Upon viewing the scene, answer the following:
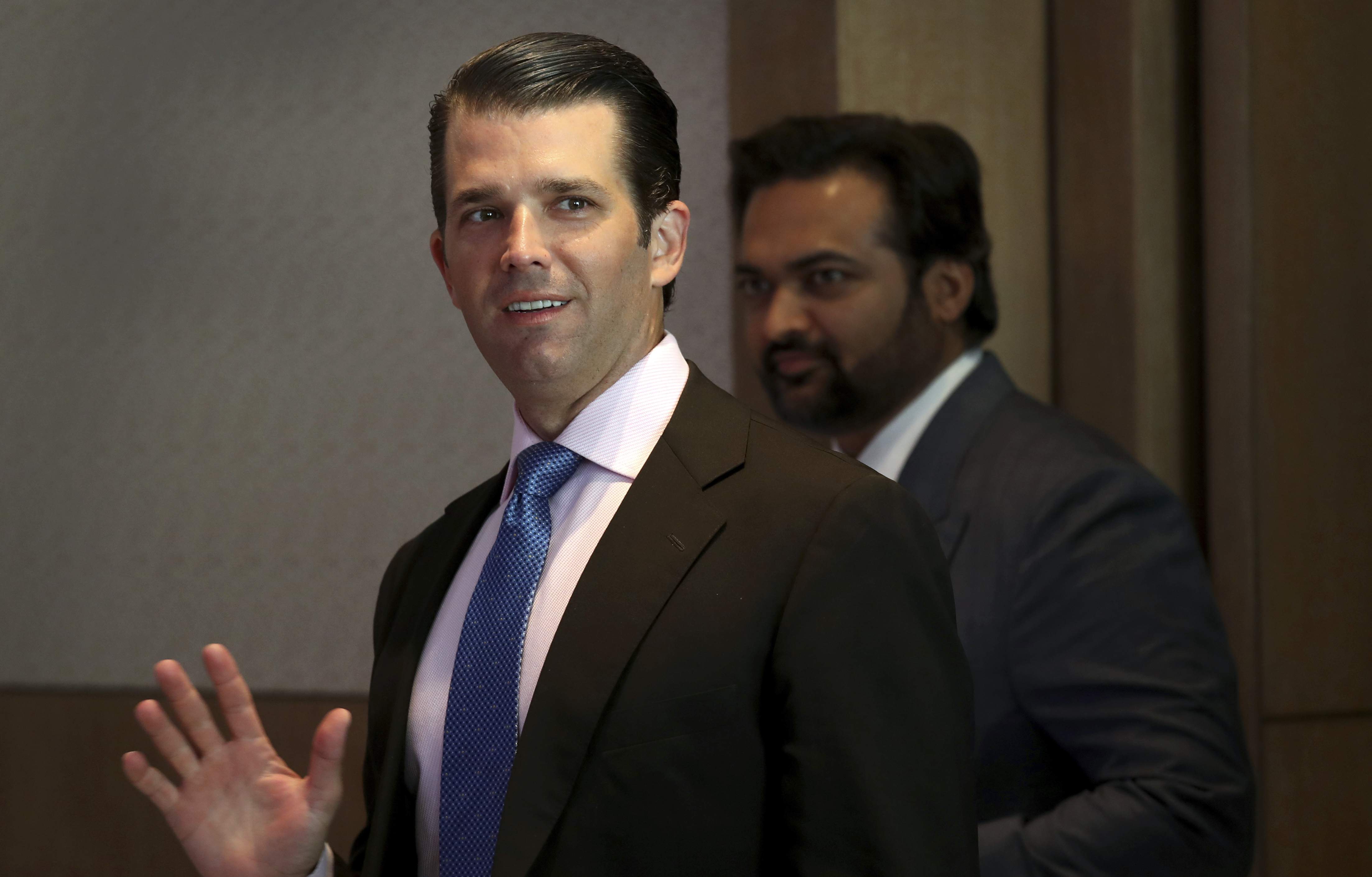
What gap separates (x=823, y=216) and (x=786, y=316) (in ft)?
0.64

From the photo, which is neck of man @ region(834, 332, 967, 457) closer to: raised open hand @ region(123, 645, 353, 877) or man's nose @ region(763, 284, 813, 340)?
man's nose @ region(763, 284, 813, 340)

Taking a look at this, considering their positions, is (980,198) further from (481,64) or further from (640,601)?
(640,601)

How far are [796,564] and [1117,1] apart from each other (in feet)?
6.10

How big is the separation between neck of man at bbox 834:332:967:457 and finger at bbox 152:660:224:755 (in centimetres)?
121

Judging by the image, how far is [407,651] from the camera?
1.23 meters

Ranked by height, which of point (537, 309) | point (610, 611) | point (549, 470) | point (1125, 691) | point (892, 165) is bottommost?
point (1125, 691)

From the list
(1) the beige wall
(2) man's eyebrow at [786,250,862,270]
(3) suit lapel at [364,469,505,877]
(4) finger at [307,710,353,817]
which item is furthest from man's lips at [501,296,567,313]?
(2) man's eyebrow at [786,250,862,270]

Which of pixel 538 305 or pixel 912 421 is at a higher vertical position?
pixel 538 305

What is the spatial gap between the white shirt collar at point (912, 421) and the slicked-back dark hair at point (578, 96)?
973 mm

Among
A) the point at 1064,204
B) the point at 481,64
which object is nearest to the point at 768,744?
the point at 481,64

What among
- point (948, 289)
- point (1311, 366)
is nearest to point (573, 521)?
point (948, 289)

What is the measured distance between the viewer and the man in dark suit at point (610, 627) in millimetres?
1006

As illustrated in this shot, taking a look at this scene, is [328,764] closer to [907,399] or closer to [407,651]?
[407,651]

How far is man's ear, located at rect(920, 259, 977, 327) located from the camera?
2250 millimetres
